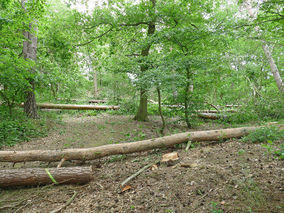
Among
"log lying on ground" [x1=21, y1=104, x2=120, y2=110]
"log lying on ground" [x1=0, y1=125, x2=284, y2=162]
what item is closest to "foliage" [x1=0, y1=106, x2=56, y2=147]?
"log lying on ground" [x1=0, y1=125, x2=284, y2=162]

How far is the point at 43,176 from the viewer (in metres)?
3.93

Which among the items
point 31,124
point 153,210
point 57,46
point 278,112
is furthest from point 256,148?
point 57,46

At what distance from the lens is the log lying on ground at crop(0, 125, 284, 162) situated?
455 centimetres

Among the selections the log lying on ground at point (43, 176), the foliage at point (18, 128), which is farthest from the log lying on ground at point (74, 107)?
the log lying on ground at point (43, 176)

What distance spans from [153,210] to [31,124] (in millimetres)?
7098

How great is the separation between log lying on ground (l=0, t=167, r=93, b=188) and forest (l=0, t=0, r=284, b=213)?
0.02 metres

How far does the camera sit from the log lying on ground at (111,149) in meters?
4.55

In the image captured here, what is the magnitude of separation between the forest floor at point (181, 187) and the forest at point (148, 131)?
0.02m

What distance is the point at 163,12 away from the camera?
24.6 feet

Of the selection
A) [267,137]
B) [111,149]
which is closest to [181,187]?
[111,149]

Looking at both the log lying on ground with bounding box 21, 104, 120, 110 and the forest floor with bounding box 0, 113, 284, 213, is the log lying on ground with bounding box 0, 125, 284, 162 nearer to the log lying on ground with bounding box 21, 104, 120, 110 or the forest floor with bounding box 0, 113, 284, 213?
the forest floor with bounding box 0, 113, 284, 213

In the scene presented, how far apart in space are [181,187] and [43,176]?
123 inches

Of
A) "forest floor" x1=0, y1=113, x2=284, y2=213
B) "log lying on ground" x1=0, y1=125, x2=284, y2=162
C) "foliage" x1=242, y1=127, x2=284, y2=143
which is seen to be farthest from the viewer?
"log lying on ground" x1=0, y1=125, x2=284, y2=162

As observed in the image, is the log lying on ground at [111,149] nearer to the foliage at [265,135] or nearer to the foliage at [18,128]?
the foliage at [265,135]
